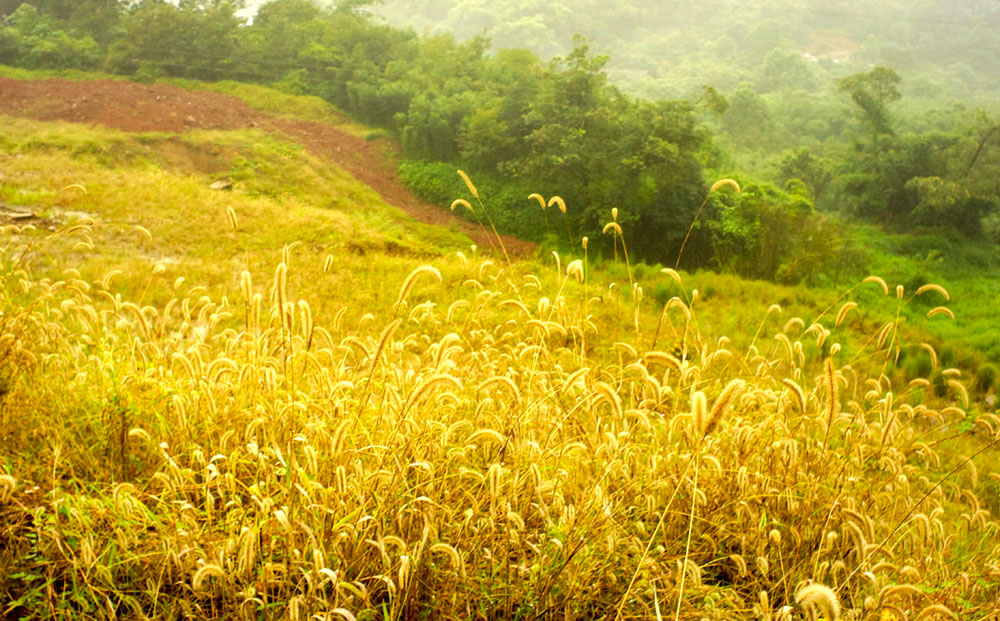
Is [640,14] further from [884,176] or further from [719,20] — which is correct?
[884,176]

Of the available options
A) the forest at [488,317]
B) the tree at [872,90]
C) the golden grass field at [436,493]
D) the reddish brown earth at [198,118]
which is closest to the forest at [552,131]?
the forest at [488,317]

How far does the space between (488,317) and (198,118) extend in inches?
173

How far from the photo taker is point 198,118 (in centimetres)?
691

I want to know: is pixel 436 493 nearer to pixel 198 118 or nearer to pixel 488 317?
pixel 488 317

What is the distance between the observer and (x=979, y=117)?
8.20 metres

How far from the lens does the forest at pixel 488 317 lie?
170cm

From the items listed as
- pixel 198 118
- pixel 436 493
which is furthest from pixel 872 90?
pixel 436 493

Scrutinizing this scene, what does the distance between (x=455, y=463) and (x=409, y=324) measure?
280 cm

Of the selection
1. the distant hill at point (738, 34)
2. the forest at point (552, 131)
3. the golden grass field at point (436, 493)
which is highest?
the distant hill at point (738, 34)

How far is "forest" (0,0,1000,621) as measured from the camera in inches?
66.8

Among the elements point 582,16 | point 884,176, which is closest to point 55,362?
point 884,176

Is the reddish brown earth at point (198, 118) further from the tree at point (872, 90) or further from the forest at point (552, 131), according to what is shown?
the tree at point (872, 90)

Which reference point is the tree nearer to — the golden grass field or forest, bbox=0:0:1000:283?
forest, bbox=0:0:1000:283

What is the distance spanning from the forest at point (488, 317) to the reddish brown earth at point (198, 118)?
0.04 meters
